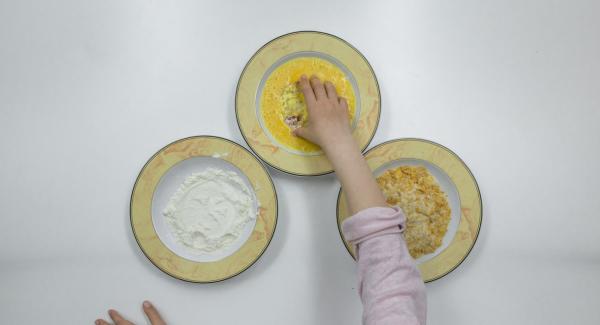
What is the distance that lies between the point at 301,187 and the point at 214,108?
26 centimetres

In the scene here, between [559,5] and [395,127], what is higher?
[559,5]

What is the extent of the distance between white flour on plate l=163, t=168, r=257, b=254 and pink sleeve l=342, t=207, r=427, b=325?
0.80 ft

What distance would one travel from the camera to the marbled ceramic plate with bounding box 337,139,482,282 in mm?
825

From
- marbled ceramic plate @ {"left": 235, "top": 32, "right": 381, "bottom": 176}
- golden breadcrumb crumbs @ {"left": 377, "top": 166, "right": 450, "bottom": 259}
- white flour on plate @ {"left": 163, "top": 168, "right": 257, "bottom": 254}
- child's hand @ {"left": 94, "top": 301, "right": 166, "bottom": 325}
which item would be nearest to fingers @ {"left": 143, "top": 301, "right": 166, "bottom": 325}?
child's hand @ {"left": 94, "top": 301, "right": 166, "bottom": 325}

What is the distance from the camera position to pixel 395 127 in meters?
0.89

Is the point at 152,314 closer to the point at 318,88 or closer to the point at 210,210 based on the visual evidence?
the point at 210,210

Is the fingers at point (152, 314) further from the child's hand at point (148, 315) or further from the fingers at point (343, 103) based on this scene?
the fingers at point (343, 103)

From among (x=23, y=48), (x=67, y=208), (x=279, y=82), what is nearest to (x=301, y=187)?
(x=279, y=82)

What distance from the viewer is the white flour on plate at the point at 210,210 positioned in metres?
0.84

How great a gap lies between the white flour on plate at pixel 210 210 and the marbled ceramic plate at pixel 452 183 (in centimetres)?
22

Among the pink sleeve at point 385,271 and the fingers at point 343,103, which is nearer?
the pink sleeve at point 385,271

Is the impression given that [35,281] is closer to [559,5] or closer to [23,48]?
[23,48]

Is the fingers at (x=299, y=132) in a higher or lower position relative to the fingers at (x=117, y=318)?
higher

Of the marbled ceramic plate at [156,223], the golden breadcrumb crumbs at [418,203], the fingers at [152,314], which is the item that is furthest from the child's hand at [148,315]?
the golden breadcrumb crumbs at [418,203]
